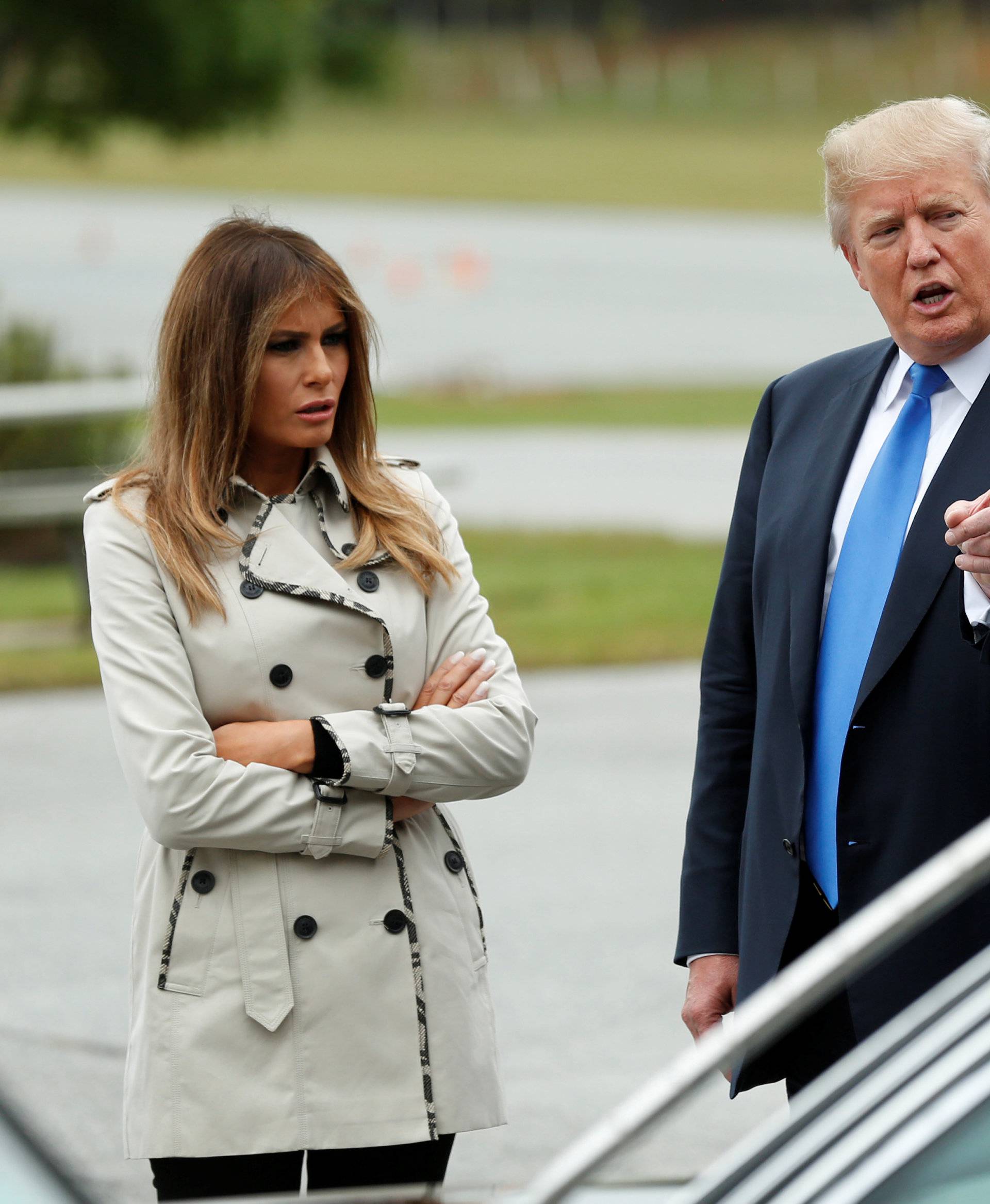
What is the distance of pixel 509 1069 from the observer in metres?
5.10

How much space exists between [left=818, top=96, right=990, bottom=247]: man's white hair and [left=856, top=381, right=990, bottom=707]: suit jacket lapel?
0.35 metres

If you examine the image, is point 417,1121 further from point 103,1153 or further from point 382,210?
point 382,210

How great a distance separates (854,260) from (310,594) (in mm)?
968

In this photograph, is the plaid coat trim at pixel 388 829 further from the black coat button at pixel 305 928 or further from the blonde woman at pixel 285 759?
the black coat button at pixel 305 928

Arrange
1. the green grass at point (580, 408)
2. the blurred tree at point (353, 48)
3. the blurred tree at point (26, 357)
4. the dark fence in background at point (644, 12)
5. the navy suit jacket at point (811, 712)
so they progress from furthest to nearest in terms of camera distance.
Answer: the dark fence in background at point (644, 12) < the green grass at point (580, 408) < the blurred tree at point (353, 48) < the blurred tree at point (26, 357) < the navy suit jacket at point (811, 712)

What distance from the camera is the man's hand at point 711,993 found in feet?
9.73

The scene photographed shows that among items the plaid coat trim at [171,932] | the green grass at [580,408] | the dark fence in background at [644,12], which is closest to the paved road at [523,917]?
the plaid coat trim at [171,932]

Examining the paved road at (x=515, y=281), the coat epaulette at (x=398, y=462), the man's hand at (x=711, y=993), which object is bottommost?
the paved road at (x=515, y=281)

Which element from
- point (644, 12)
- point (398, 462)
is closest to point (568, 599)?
point (398, 462)

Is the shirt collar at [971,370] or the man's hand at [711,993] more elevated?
the shirt collar at [971,370]

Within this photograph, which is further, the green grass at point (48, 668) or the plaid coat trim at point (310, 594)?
the green grass at point (48, 668)

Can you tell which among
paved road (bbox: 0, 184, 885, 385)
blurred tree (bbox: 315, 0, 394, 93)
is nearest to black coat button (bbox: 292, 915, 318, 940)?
blurred tree (bbox: 315, 0, 394, 93)

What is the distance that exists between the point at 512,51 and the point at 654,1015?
74874 mm

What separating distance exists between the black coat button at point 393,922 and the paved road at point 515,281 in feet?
72.1
